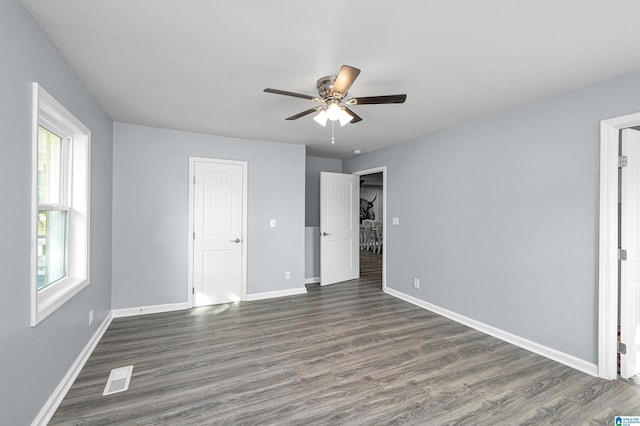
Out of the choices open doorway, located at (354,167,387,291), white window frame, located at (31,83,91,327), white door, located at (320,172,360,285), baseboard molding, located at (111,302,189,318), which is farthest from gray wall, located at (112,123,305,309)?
open doorway, located at (354,167,387,291)

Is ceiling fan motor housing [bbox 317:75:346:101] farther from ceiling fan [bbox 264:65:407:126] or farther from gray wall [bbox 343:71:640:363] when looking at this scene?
gray wall [bbox 343:71:640:363]

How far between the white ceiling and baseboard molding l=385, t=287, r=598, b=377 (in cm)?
243

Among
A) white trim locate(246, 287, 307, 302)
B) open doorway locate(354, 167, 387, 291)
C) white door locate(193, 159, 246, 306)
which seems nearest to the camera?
white door locate(193, 159, 246, 306)

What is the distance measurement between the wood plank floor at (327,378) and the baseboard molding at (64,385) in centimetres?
5

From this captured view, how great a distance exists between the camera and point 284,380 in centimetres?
234

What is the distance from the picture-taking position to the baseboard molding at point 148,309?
12.3 feet

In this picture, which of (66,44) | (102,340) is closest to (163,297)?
(102,340)

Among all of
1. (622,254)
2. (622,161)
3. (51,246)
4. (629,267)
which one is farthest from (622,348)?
(51,246)

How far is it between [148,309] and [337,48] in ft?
12.9

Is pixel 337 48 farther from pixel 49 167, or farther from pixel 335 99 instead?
pixel 49 167

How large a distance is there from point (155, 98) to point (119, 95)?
320 millimetres

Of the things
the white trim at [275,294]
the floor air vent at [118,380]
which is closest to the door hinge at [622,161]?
the white trim at [275,294]

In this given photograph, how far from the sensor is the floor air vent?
2.21m

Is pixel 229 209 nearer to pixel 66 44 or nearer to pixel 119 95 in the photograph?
pixel 119 95
